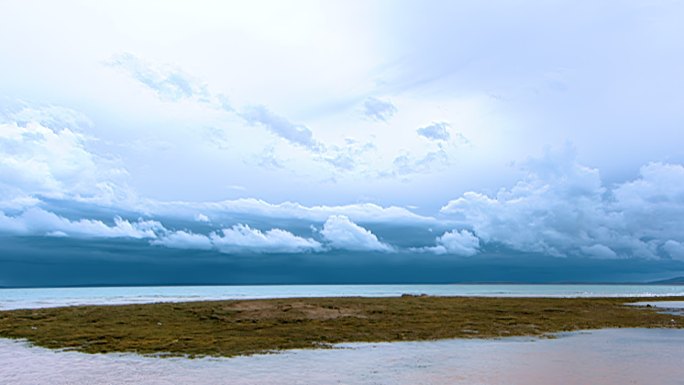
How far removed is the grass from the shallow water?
3.25 m

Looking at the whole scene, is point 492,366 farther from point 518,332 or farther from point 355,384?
point 518,332

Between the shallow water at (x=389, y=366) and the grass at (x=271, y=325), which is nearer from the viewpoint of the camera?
the shallow water at (x=389, y=366)

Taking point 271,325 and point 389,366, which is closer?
point 389,366

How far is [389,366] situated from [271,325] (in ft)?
68.5

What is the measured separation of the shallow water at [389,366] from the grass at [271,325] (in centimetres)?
325

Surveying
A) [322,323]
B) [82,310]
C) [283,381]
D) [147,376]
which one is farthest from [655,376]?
[82,310]

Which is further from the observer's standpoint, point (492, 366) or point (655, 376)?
point (492, 366)

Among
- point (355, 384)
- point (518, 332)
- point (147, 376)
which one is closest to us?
point (355, 384)

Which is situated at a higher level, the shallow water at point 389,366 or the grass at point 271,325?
the grass at point 271,325

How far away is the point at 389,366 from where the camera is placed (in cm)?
3158

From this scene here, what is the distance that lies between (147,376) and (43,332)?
24.9 metres

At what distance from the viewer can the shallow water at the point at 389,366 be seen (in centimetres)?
2805

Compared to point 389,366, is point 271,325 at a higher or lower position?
higher

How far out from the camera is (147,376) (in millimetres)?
28859
